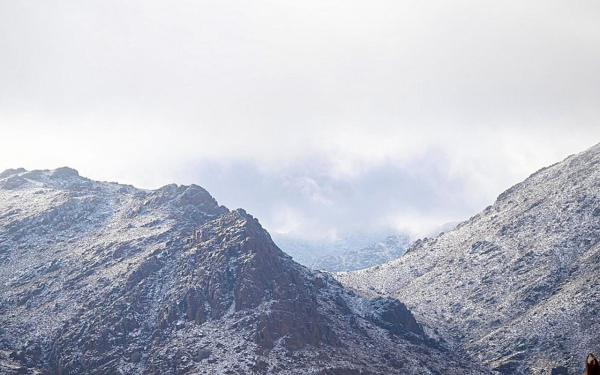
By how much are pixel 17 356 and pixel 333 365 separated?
8588cm

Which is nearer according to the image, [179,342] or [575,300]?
[179,342]

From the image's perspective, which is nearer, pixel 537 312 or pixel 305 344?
pixel 305 344

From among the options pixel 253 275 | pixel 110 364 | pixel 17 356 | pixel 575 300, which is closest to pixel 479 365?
pixel 575 300

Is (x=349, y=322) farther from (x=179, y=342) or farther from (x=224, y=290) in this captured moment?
(x=179, y=342)

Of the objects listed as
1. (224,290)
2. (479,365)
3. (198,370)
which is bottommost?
(479,365)

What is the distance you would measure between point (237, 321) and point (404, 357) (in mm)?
51217

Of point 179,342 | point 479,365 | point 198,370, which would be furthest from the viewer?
point 479,365

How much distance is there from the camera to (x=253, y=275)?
193000mm

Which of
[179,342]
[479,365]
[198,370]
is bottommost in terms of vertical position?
[479,365]

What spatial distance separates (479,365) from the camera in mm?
187250

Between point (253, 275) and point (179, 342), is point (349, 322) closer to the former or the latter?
point (253, 275)

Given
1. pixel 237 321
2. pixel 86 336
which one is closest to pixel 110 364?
pixel 86 336

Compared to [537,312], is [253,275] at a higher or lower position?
higher

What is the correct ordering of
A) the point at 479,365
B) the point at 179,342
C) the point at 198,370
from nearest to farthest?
the point at 198,370 < the point at 179,342 < the point at 479,365
